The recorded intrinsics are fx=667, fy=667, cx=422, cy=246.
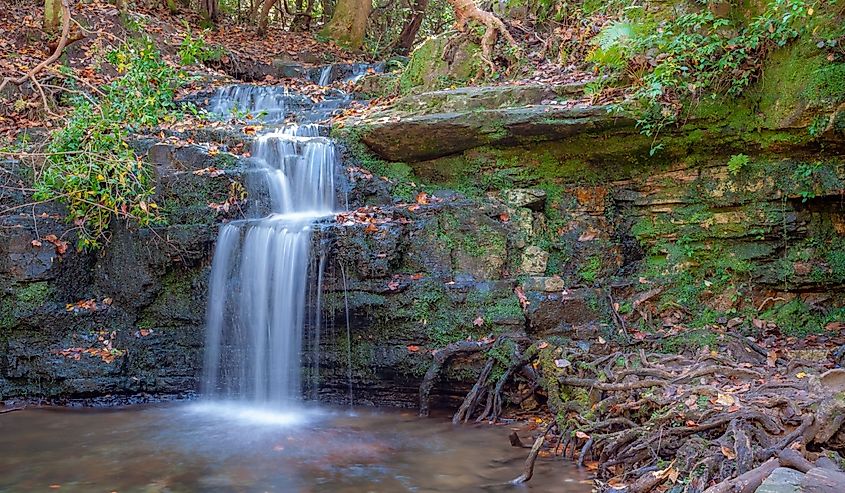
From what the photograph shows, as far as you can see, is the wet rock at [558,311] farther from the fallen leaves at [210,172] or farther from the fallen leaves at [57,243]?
the fallen leaves at [57,243]

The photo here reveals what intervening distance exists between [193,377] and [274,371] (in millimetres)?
1074

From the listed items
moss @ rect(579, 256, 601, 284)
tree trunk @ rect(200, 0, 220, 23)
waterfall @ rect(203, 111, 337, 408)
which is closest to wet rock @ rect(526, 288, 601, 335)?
moss @ rect(579, 256, 601, 284)

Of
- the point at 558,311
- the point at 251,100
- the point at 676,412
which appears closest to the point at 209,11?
the point at 251,100

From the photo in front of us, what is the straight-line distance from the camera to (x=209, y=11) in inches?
671

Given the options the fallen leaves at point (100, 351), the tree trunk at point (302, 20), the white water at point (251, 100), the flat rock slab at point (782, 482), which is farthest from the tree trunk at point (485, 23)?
the tree trunk at point (302, 20)

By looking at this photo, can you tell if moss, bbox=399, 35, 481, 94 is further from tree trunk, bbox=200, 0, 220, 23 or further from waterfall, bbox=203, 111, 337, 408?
tree trunk, bbox=200, 0, 220, 23

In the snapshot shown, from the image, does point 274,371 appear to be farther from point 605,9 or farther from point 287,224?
point 605,9

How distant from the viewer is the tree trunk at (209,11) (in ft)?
55.7

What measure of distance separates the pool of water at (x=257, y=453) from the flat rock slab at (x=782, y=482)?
1.70 meters

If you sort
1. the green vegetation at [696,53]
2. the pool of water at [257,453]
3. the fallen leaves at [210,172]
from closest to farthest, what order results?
the pool of water at [257,453], the green vegetation at [696,53], the fallen leaves at [210,172]

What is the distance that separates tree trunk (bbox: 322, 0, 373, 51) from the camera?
16922 mm

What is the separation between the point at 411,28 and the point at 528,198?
11.3 metres

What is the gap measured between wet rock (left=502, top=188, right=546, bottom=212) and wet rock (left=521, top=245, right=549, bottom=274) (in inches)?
25.4

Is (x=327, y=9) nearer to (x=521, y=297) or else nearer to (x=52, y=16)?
(x=52, y=16)
